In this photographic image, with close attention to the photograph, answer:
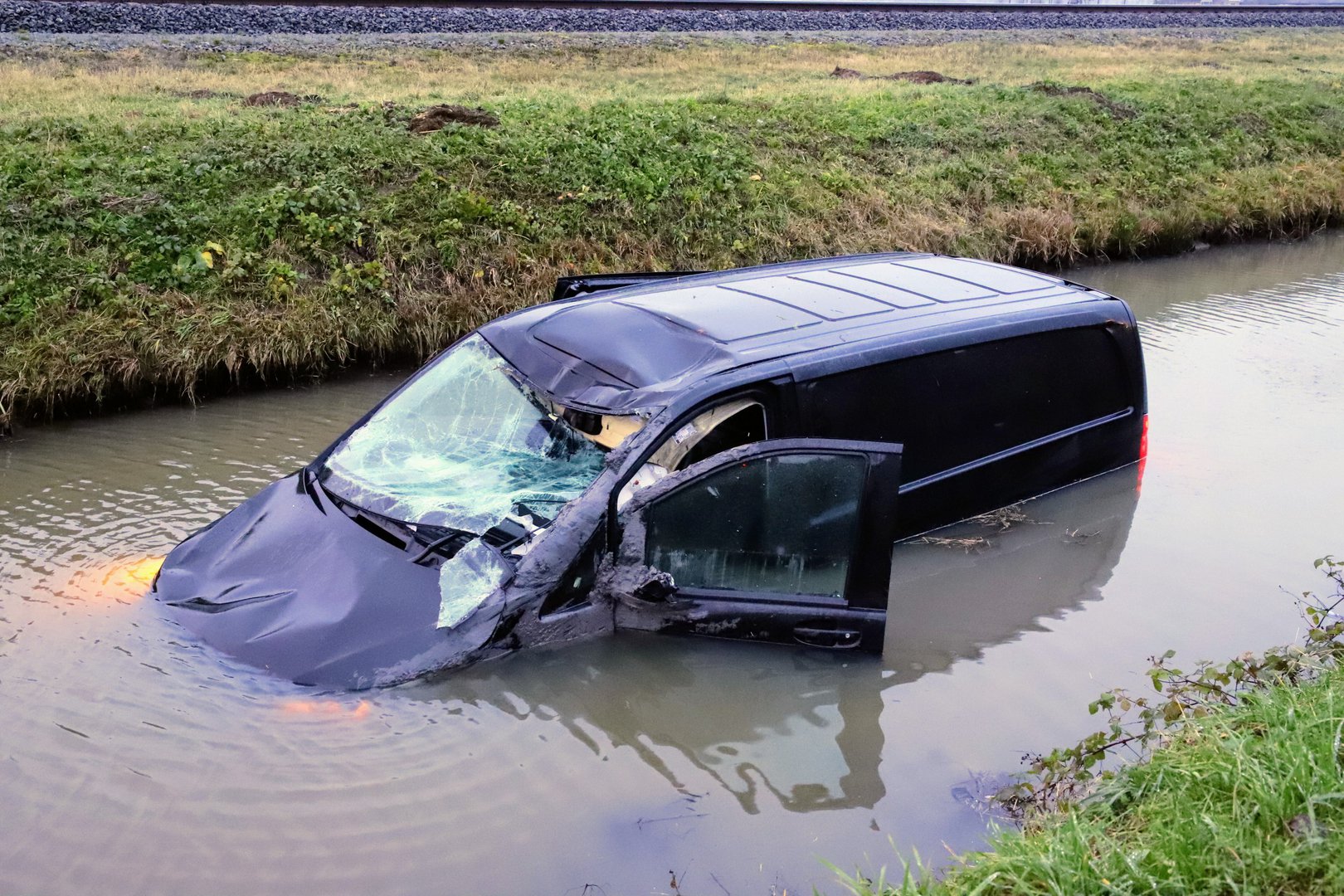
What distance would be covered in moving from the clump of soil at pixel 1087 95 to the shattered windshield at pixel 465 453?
15.9m

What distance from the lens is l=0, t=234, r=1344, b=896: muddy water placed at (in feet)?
12.9

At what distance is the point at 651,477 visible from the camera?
488 centimetres

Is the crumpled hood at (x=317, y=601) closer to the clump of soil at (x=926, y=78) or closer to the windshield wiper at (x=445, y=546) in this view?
the windshield wiper at (x=445, y=546)

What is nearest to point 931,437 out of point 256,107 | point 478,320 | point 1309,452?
point 1309,452

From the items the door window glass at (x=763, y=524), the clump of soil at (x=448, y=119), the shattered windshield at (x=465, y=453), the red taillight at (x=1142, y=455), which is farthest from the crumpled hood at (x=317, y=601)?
the clump of soil at (x=448, y=119)

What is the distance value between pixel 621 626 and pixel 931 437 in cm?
203

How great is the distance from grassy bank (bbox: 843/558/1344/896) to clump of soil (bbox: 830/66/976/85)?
60.2 feet

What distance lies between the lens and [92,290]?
9.19 meters

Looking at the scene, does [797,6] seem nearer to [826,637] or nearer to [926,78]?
[926,78]

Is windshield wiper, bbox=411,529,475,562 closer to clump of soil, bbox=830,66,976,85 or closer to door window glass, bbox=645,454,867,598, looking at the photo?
door window glass, bbox=645,454,867,598

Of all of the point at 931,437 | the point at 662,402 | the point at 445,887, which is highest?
the point at 662,402

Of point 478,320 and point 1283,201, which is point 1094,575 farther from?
point 1283,201

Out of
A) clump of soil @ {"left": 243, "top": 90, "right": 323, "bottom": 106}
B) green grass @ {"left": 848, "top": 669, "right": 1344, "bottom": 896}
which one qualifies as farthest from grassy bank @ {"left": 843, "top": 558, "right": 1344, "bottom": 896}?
clump of soil @ {"left": 243, "top": 90, "right": 323, "bottom": 106}

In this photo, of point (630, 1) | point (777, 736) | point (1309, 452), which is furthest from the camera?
point (630, 1)
